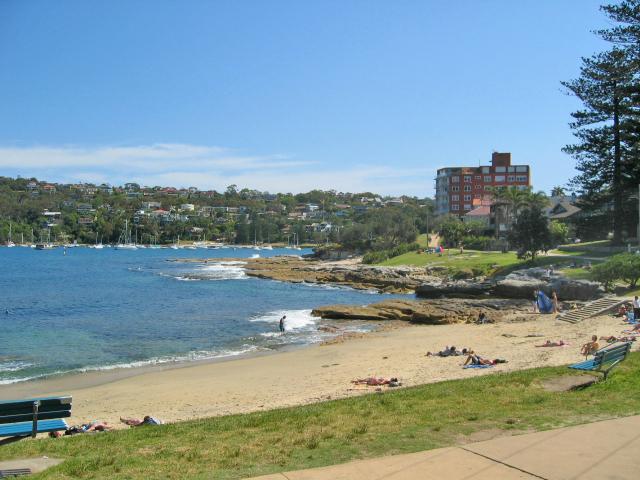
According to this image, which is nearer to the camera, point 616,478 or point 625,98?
point 616,478

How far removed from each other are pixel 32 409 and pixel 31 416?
0.14 meters

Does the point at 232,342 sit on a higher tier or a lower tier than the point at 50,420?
lower

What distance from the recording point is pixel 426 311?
35.4m

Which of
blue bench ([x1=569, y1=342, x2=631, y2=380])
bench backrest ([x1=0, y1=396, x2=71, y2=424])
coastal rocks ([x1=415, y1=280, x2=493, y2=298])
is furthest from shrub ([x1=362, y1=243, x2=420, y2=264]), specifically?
bench backrest ([x1=0, y1=396, x2=71, y2=424])

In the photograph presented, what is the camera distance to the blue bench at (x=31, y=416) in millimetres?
9883

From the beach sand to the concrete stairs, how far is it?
1739mm

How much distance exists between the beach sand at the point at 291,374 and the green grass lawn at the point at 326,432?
3.72 metres

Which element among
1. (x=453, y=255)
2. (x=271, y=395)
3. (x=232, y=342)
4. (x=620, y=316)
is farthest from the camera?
(x=453, y=255)

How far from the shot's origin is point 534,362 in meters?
16.3

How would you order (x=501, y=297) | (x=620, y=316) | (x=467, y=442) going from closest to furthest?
(x=467, y=442) < (x=620, y=316) < (x=501, y=297)

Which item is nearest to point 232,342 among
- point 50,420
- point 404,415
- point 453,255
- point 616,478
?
point 50,420

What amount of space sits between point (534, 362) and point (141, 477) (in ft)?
40.1

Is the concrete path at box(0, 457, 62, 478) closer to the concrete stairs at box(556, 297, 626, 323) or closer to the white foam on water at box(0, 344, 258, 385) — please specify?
the white foam on water at box(0, 344, 258, 385)

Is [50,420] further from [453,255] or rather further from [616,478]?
Result: [453,255]
